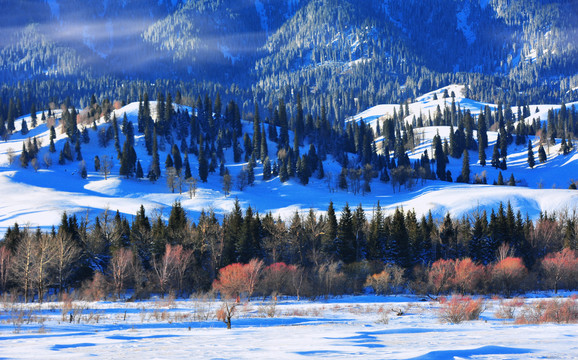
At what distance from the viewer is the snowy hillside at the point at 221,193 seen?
110 m

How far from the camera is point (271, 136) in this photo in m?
183

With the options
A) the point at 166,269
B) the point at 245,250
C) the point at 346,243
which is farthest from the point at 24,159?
the point at 346,243

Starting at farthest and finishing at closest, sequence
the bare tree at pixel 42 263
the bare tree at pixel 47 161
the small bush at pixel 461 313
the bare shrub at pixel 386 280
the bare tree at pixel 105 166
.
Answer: the bare tree at pixel 47 161, the bare tree at pixel 105 166, the bare shrub at pixel 386 280, the bare tree at pixel 42 263, the small bush at pixel 461 313

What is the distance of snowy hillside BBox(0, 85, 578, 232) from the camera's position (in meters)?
110

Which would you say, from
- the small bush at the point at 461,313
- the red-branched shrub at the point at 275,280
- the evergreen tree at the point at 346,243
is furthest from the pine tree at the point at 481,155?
the small bush at the point at 461,313

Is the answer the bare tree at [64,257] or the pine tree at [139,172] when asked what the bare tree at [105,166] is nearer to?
the pine tree at [139,172]

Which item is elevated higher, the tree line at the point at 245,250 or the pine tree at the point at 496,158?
the pine tree at the point at 496,158

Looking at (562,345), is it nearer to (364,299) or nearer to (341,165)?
(364,299)

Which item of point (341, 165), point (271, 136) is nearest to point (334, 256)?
point (341, 165)

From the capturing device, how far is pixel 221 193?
132500mm

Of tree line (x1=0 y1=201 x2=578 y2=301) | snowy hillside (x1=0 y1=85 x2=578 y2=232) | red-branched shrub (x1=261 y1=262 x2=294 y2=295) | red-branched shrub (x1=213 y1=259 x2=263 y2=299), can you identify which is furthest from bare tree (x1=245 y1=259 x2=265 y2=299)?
snowy hillside (x1=0 y1=85 x2=578 y2=232)

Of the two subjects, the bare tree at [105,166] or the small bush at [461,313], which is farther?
the bare tree at [105,166]

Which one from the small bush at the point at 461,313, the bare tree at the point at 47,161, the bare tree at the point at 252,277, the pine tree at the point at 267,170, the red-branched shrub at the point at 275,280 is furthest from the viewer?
the pine tree at the point at 267,170

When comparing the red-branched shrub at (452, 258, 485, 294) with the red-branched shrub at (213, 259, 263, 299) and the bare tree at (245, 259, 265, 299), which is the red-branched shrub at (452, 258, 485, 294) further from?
the red-branched shrub at (213, 259, 263, 299)
